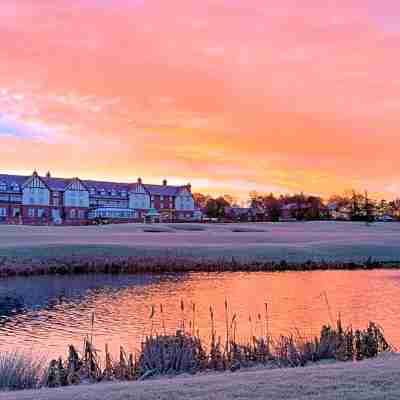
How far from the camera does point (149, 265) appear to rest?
44.8 metres

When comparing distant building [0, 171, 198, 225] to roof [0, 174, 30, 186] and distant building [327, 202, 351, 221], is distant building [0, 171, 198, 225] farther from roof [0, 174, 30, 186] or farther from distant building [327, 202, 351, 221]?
distant building [327, 202, 351, 221]

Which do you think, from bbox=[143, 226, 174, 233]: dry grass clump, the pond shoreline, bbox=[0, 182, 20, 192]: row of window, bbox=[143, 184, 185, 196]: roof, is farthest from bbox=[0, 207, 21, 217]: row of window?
the pond shoreline

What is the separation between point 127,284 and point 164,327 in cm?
1521

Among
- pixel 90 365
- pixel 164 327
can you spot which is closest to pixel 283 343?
pixel 90 365

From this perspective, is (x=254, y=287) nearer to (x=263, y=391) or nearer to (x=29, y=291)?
(x=29, y=291)

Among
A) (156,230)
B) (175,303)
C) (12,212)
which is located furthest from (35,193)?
(175,303)

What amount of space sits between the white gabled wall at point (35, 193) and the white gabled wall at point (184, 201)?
33.5 meters

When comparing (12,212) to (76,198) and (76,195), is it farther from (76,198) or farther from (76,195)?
(76,195)

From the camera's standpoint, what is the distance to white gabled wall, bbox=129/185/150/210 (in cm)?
13862

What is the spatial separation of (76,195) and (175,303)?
102m

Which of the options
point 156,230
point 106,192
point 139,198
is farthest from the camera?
point 139,198

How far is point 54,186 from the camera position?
127m

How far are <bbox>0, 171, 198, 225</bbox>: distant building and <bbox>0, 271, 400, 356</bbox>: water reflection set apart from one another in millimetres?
73241

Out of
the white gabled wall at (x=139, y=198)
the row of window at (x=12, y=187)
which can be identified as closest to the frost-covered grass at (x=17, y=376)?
the row of window at (x=12, y=187)
